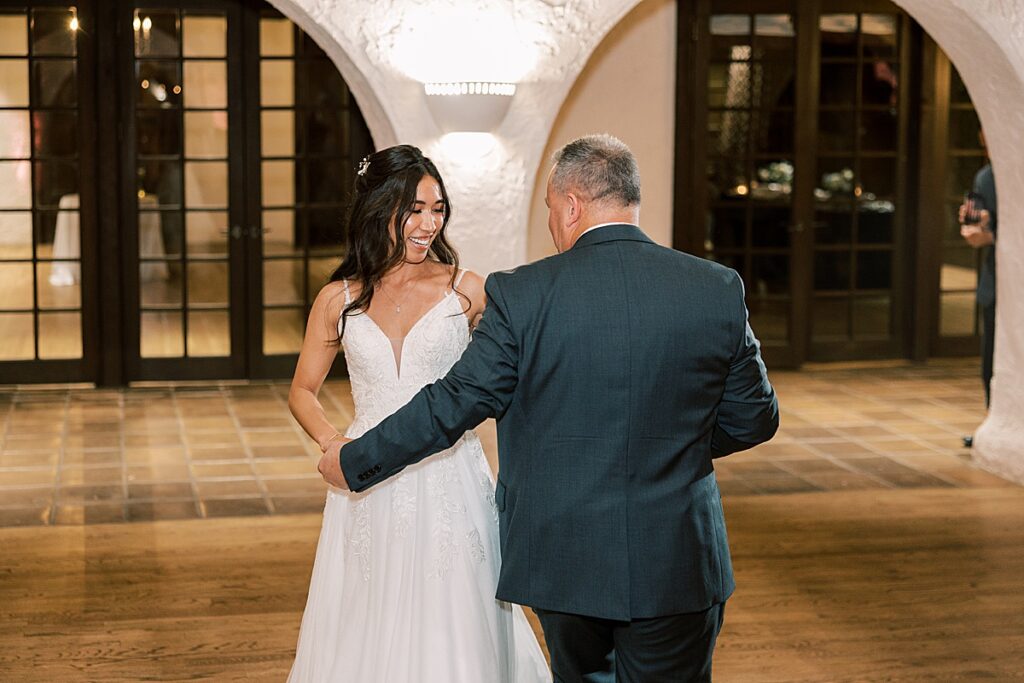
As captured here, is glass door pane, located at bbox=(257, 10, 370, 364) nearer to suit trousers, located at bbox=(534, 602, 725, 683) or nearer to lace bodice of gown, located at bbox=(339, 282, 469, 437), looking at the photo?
lace bodice of gown, located at bbox=(339, 282, 469, 437)

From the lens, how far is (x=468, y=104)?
5.30 meters

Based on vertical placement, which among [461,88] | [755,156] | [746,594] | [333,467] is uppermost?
[461,88]

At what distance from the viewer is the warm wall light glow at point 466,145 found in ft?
17.8

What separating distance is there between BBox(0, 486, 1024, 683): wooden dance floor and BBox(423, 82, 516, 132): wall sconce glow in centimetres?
170

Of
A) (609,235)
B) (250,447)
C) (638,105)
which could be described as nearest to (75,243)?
(250,447)

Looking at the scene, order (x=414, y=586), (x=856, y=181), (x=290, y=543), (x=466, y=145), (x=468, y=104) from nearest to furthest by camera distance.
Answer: (x=414, y=586)
(x=290, y=543)
(x=468, y=104)
(x=466, y=145)
(x=856, y=181)

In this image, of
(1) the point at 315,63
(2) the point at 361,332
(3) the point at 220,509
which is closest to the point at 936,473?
(3) the point at 220,509

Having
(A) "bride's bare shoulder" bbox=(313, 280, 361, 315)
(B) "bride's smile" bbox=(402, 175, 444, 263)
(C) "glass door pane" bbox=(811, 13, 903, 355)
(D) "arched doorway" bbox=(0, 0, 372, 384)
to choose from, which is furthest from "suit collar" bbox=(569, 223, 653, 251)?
(C) "glass door pane" bbox=(811, 13, 903, 355)

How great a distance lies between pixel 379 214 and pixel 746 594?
2.17 metres

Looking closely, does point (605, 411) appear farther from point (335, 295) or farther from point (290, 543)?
point (290, 543)

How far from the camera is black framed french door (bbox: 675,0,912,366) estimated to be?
8.92 m

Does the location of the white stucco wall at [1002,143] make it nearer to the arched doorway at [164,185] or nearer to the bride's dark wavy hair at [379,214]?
the bride's dark wavy hair at [379,214]

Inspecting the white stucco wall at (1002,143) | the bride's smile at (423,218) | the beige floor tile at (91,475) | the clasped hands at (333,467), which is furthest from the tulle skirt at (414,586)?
the white stucco wall at (1002,143)

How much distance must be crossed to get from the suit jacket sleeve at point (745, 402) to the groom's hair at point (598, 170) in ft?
0.92
